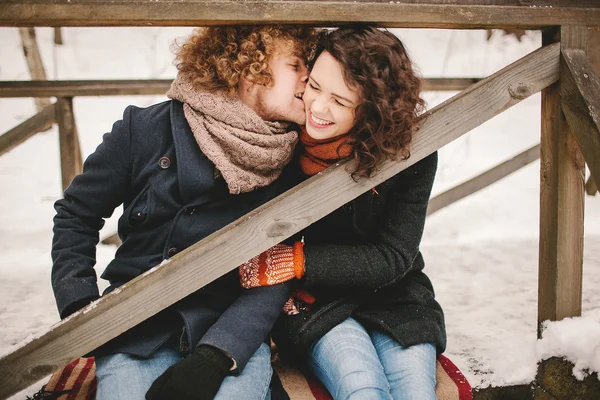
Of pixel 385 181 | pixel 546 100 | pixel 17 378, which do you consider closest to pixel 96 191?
pixel 17 378

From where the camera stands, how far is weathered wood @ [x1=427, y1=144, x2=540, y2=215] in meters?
3.92

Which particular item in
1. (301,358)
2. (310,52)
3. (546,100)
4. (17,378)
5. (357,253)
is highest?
(310,52)

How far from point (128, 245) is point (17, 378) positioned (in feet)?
1.77

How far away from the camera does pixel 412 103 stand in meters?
1.77

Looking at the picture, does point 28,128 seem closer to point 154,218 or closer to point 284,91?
point 154,218

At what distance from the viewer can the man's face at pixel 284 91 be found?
187 cm

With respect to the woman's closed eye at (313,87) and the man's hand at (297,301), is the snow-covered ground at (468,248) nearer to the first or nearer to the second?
the man's hand at (297,301)

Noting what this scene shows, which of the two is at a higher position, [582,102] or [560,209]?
[582,102]

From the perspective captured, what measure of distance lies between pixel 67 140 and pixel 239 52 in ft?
7.97

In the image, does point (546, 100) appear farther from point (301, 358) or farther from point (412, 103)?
point (301, 358)

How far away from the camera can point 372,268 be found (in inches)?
74.3

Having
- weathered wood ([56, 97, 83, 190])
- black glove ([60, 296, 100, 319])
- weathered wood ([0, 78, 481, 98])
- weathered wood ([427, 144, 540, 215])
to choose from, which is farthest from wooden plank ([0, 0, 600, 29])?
weathered wood ([56, 97, 83, 190])

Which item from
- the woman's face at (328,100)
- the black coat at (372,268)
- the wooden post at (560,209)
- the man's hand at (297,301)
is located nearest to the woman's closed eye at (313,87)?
the woman's face at (328,100)

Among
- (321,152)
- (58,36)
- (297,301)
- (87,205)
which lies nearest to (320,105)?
(321,152)
